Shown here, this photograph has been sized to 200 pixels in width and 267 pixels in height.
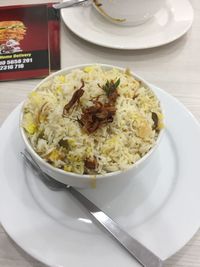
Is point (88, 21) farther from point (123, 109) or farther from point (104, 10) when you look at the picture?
point (123, 109)

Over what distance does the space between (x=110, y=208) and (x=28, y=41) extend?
0.62 meters

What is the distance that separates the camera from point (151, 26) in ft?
3.90

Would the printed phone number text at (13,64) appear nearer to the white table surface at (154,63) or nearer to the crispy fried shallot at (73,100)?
the white table surface at (154,63)

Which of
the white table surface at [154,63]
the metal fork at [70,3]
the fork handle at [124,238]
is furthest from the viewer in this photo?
the metal fork at [70,3]

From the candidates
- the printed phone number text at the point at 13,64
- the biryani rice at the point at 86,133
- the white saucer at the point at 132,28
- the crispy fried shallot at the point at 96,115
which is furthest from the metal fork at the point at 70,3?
the crispy fried shallot at the point at 96,115

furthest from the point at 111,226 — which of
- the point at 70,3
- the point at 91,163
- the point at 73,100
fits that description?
the point at 70,3

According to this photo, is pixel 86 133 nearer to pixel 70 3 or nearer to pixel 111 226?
pixel 111 226

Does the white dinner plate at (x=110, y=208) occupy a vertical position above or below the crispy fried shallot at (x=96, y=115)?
below

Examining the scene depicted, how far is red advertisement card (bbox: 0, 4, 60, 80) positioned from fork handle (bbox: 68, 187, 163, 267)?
467 mm

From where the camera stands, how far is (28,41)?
3.63 ft

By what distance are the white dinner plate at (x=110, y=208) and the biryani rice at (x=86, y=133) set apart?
99 millimetres

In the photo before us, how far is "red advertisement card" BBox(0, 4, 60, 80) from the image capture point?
3.45 feet

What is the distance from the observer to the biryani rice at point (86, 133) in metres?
0.67

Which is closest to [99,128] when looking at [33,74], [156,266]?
[156,266]
